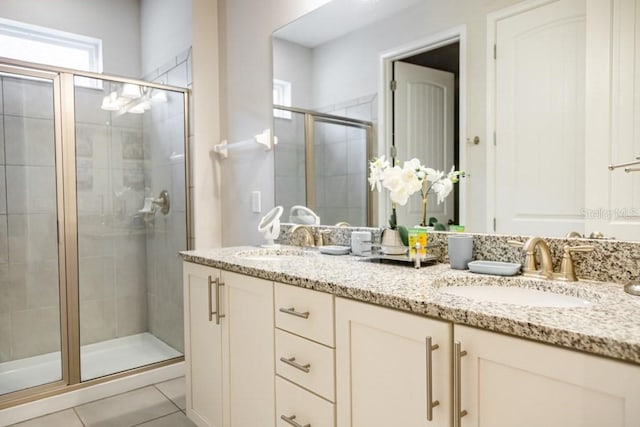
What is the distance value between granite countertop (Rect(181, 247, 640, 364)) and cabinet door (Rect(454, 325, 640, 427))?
2cm

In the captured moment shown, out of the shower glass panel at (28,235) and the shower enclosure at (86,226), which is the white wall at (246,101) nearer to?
the shower enclosure at (86,226)

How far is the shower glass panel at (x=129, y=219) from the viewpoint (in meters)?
2.61

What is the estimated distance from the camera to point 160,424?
2045mm

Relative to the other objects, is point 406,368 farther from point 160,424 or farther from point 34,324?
point 34,324

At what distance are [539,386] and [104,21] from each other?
140 inches

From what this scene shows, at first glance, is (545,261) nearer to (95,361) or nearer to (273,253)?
(273,253)

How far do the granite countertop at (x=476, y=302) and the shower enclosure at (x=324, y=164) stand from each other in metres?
0.42

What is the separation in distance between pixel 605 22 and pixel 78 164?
2.64 metres

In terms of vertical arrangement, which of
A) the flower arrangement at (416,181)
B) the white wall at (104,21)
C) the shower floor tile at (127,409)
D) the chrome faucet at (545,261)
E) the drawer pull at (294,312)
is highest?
the white wall at (104,21)

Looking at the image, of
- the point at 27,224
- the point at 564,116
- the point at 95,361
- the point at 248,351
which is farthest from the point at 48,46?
the point at 564,116

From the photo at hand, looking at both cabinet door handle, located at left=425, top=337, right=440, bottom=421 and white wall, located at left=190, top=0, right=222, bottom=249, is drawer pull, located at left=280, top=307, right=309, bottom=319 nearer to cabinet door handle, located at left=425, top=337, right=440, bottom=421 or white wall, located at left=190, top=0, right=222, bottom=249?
cabinet door handle, located at left=425, top=337, right=440, bottom=421

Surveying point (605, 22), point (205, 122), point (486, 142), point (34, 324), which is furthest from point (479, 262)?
point (34, 324)

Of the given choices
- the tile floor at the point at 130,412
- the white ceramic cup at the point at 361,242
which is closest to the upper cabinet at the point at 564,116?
the white ceramic cup at the point at 361,242

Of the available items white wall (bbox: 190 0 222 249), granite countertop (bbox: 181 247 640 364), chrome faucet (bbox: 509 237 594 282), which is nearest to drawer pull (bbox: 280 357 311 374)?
granite countertop (bbox: 181 247 640 364)
